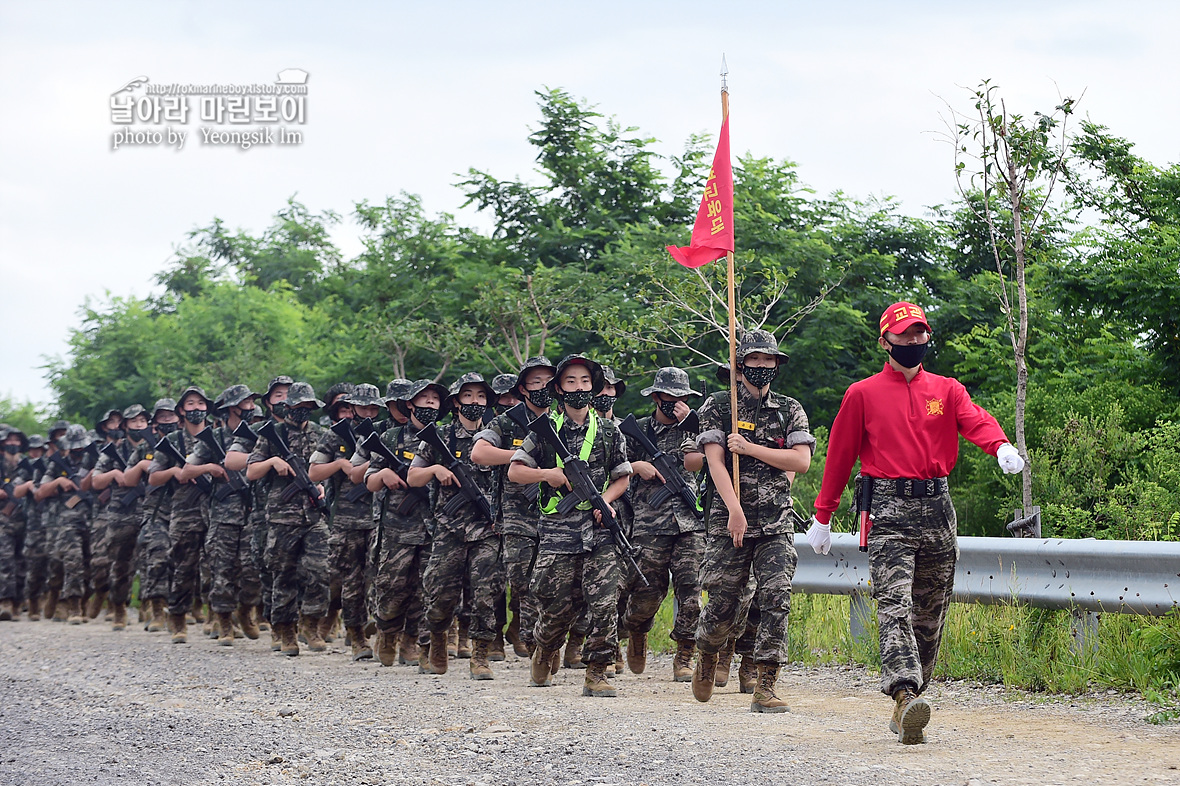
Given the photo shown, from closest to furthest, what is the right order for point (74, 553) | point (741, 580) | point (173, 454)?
point (741, 580), point (173, 454), point (74, 553)

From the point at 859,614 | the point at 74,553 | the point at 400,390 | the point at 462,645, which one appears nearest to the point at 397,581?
the point at 462,645

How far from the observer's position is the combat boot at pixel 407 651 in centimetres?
1035

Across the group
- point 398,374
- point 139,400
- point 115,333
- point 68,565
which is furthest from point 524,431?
point 115,333

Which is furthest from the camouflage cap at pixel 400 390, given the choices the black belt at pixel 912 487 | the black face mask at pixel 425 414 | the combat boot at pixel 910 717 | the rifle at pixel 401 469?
the combat boot at pixel 910 717

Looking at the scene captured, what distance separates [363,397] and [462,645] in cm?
238

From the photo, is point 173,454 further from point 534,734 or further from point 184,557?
point 534,734

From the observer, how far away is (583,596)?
8266 millimetres

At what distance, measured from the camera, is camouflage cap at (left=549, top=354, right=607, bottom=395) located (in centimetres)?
828

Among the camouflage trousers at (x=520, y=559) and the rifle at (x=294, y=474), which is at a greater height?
the rifle at (x=294, y=474)

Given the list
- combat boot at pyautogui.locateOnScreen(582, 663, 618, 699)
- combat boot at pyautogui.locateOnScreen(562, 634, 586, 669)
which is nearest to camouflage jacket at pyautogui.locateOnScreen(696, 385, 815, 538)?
combat boot at pyautogui.locateOnScreen(582, 663, 618, 699)

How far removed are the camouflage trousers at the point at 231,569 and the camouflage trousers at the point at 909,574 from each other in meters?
7.90

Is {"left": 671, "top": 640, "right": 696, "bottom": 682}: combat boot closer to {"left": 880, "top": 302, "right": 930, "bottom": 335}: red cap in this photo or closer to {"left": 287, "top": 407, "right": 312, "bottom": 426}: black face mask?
{"left": 880, "top": 302, "right": 930, "bottom": 335}: red cap

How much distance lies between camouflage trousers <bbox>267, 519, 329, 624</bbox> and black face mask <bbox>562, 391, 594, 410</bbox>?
4055 millimetres

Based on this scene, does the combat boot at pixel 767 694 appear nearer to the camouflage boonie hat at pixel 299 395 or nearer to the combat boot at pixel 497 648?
the combat boot at pixel 497 648
